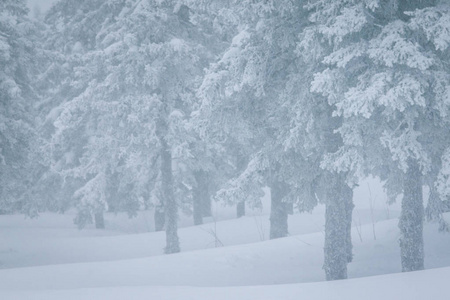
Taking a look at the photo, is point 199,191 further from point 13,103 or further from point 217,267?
point 217,267

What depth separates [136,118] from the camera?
48.8 ft

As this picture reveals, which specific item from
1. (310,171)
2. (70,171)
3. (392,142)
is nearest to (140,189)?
(70,171)

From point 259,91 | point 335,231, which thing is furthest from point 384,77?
point 335,231

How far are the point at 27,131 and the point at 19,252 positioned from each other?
6.93 meters

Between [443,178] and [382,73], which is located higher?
[382,73]

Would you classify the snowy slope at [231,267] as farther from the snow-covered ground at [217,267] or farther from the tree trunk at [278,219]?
the tree trunk at [278,219]

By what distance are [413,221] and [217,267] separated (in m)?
5.41

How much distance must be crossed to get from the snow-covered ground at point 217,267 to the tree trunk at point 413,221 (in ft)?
2.41

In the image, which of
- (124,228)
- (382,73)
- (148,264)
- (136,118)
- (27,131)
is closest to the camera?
(382,73)

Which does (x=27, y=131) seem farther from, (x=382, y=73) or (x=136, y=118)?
(x=382, y=73)

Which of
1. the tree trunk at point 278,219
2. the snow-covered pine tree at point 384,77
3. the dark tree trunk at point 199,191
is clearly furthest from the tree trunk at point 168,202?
the snow-covered pine tree at point 384,77

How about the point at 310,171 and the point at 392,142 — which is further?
the point at 310,171

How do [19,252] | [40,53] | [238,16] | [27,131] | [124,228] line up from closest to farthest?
[238,16] → [27,131] → [40,53] → [19,252] → [124,228]

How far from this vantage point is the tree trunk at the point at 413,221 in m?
9.63
